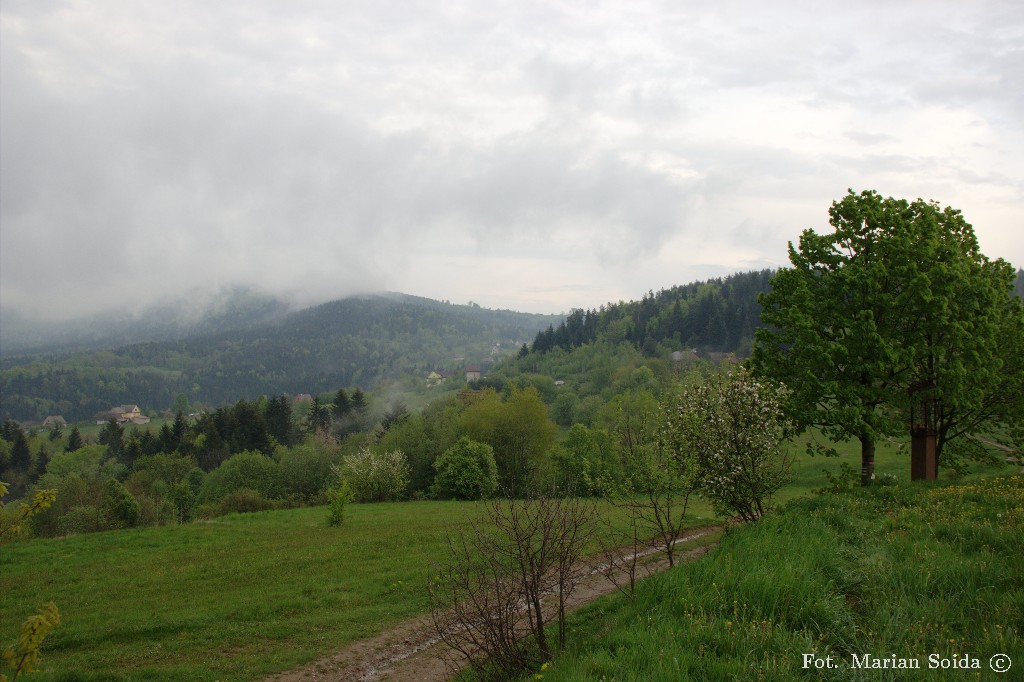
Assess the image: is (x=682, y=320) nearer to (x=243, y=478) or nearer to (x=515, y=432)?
(x=515, y=432)

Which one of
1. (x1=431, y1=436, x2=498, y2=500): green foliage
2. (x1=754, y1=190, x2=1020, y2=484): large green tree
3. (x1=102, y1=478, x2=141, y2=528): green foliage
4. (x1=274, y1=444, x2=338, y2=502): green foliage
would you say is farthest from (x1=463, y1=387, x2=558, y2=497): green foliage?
(x1=754, y1=190, x2=1020, y2=484): large green tree

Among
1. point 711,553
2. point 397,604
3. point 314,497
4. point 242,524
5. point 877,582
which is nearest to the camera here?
point 877,582

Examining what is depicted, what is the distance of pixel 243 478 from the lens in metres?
62.1

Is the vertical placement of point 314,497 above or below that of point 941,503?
below

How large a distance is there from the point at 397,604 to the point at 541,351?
492ft

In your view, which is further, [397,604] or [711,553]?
[397,604]

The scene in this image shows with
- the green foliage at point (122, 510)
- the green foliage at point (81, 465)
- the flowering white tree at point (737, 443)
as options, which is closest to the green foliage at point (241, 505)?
the green foliage at point (122, 510)

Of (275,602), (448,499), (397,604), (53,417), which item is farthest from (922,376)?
(53,417)

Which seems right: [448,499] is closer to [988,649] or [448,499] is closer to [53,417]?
[988,649]

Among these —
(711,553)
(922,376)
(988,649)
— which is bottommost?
(711,553)

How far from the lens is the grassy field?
12086mm

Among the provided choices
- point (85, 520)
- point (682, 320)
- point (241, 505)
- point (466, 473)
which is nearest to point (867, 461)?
point (466, 473)

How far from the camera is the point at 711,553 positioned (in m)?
10.4

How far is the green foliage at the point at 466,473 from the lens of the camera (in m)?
45.6
